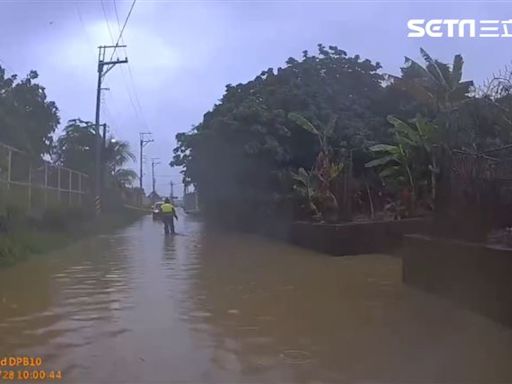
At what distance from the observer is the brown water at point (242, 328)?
17.0 ft

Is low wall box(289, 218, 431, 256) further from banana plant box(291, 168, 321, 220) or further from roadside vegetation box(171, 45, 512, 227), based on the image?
banana plant box(291, 168, 321, 220)

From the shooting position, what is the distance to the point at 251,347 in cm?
589

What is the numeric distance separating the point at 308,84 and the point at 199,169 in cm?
850

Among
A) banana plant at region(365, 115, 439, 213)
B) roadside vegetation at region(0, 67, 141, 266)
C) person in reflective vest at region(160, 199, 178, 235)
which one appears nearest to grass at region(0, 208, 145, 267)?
roadside vegetation at region(0, 67, 141, 266)

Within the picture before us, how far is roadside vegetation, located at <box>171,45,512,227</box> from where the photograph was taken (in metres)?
15.9

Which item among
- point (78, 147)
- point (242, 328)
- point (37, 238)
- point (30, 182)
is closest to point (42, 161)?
point (30, 182)

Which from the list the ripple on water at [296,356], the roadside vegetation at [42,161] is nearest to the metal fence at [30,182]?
the roadside vegetation at [42,161]

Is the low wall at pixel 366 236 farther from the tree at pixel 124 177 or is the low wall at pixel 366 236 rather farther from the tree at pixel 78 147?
the tree at pixel 124 177

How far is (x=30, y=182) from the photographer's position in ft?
58.7

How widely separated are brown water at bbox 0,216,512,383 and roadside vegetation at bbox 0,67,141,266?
3.00m

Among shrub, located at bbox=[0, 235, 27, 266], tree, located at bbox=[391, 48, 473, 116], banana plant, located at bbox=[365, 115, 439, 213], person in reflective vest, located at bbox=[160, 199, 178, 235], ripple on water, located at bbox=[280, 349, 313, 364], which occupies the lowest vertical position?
ripple on water, located at bbox=[280, 349, 313, 364]

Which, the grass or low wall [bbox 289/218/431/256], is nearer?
the grass

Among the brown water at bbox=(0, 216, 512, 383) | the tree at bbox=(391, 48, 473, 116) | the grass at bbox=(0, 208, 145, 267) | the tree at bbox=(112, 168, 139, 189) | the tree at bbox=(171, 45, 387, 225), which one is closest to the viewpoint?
the brown water at bbox=(0, 216, 512, 383)

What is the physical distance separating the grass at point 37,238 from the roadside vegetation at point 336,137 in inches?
267
